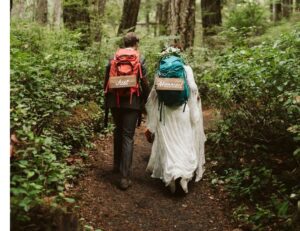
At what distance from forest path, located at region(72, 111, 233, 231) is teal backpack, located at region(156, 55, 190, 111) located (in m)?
1.41

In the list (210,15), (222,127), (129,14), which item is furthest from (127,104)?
(210,15)

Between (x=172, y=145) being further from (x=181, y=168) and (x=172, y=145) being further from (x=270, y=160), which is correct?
(x=270, y=160)

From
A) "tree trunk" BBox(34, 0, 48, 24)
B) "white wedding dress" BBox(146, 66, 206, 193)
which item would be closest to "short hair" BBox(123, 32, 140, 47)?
"white wedding dress" BBox(146, 66, 206, 193)

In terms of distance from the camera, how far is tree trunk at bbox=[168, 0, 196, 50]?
1192 centimetres

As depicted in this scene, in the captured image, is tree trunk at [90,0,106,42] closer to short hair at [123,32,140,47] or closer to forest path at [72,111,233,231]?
short hair at [123,32,140,47]

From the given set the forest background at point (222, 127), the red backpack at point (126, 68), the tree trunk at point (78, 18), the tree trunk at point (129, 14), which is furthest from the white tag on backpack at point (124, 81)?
the tree trunk at point (129, 14)

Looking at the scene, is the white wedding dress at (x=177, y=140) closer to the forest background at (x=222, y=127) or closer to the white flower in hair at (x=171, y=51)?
the white flower in hair at (x=171, y=51)

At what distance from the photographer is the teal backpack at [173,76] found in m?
6.67

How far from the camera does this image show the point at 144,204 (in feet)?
21.0

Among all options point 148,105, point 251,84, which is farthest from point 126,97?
point 251,84

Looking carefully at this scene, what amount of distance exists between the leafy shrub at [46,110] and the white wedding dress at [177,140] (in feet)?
4.54

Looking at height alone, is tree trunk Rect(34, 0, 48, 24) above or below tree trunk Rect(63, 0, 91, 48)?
above

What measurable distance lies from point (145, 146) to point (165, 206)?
9.32 feet

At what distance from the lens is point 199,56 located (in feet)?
41.8
